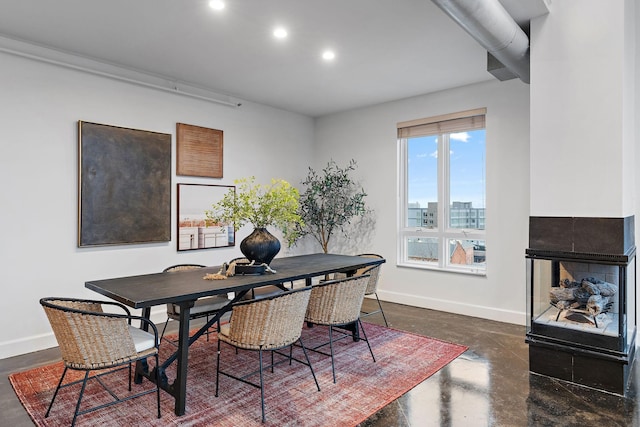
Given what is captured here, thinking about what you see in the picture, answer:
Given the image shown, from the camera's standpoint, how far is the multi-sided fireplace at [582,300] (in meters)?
2.75

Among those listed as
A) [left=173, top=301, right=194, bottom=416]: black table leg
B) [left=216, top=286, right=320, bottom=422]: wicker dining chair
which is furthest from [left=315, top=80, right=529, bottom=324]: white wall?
[left=173, top=301, right=194, bottom=416]: black table leg

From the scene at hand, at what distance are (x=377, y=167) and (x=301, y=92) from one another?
1.50m

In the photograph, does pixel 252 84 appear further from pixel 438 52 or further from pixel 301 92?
pixel 438 52

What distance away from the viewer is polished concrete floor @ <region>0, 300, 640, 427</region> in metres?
2.45

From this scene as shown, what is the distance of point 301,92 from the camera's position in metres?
5.18

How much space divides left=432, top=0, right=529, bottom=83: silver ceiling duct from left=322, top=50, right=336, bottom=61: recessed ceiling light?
1.47m

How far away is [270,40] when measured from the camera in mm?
3570

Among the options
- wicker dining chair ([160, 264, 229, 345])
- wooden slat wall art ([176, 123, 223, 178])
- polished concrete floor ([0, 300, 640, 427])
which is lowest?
polished concrete floor ([0, 300, 640, 427])

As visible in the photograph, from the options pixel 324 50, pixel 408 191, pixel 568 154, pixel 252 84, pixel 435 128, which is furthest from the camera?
pixel 408 191

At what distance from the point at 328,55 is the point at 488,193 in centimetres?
244

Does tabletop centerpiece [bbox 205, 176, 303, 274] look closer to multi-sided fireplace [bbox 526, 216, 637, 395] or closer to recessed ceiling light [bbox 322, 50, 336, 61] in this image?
recessed ceiling light [bbox 322, 50, 336, 61]

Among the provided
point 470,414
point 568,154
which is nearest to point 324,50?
point 568,154

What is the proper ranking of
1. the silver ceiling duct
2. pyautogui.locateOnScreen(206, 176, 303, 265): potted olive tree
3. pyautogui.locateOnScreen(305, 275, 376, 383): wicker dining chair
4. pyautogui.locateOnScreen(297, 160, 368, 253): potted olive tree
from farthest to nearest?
pyautogui.locateOnScreen(297, 160, 368, 253): potted olive tree, pyautogui.locateOnScreen(206, 176, 303, 265): potted olive tree, pyautogui.locateOnScreen(305, 275, 376, 383): wicker dining chair, the silver ceiling duct

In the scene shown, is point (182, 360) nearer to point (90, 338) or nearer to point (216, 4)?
point (90, 338)
